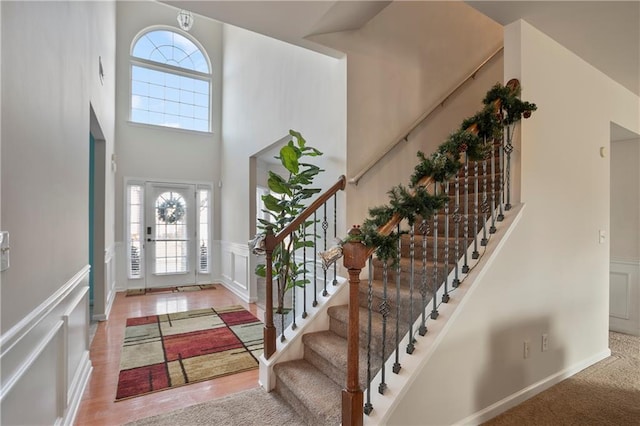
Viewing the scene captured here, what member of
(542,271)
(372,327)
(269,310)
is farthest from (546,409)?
(269,310)

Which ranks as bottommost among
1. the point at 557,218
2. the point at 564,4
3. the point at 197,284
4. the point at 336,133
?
the point at 197,284

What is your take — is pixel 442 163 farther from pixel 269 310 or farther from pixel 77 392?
pixel 77 392

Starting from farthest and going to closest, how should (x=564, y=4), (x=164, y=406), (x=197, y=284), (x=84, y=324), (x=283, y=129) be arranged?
1. (x=197, y=284)
2. (x=283, y=129)
3. (x=84, y=324)
4. (x=164, y=406)
5. (x=564, y=4)

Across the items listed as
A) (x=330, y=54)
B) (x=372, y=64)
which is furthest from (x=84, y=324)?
(x=372, y=64)

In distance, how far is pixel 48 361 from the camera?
5.62 ft

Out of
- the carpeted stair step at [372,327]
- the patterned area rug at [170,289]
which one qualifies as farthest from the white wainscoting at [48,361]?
the patterned area rug at [170,289]

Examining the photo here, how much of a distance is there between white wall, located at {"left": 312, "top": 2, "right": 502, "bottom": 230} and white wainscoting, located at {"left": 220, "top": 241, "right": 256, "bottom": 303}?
283cm

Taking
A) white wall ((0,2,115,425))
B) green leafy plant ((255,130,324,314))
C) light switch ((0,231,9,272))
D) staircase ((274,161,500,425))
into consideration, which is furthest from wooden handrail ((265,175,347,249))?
light switch ((0,231,9,272))

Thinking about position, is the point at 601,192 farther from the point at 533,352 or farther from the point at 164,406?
the point at 164,406

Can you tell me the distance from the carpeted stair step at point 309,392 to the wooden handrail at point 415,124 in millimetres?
1570

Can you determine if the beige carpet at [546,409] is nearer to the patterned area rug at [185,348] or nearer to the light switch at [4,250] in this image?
the patterned area rug at [185,348]

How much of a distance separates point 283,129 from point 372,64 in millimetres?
1457

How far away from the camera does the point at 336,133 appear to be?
304cm

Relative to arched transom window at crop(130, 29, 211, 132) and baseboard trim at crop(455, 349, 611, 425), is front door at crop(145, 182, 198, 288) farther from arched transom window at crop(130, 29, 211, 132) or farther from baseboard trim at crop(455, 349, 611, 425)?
baseboard trim at crop(455, 349, 611, 425)
